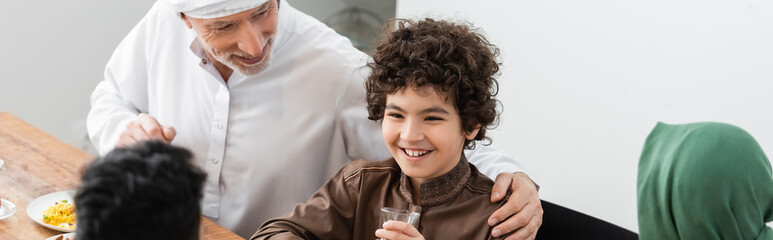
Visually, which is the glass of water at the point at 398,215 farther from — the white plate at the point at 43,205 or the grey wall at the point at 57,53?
the grey wall at the point at 57,53

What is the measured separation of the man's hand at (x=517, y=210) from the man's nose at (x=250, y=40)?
28.1 inches

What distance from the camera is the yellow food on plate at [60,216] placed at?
1887mm

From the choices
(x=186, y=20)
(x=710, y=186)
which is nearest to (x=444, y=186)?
(x=710, y=186)

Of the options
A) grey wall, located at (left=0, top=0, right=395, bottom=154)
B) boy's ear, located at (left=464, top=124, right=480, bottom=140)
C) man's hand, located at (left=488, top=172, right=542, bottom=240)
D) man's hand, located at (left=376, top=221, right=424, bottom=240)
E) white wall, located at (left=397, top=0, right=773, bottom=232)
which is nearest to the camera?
man's hand, located at (left=376, top=221, right=424, bottom=240)

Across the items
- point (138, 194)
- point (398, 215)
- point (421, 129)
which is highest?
point (138, 194)

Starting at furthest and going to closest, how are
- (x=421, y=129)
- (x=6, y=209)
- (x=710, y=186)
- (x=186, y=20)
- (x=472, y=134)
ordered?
(x=186, y=20) < (x=6, y=209) < (x=472, y=134) < (x=421, y=129) < (x=710, y=186)

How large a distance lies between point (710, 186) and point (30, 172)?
1859 millimetres

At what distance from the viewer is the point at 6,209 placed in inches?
77.8

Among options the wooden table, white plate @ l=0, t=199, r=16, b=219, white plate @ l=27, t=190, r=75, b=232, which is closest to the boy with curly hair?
the wooden table

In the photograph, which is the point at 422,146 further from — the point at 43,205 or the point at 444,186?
the point at 43,205

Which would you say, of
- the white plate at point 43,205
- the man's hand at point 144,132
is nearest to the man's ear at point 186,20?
the man's hand at point 144,132

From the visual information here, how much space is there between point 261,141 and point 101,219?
4.94 feet

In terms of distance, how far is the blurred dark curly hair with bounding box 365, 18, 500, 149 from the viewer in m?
1.72

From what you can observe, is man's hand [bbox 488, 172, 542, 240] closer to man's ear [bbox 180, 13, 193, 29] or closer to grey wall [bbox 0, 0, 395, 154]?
man's ear [bbox 180, 13, 193, 29]
